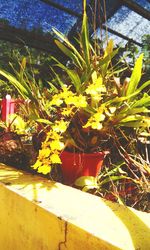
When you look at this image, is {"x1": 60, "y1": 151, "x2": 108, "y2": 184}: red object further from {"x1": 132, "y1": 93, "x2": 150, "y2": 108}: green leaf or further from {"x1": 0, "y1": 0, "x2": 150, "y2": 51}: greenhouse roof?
{"x1": 0, "y1": 0, "x2": 150, "y2": 51}: greenhouse roof

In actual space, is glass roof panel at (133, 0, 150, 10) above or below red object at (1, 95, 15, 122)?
above

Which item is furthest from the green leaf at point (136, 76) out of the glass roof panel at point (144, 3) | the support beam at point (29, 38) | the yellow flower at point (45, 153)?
the glass roof panel at point (144, 3)

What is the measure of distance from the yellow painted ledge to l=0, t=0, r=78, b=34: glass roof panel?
14.1 ft

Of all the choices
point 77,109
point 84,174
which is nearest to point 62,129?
point 77,109

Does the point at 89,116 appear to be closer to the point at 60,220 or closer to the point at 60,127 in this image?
the point at 60,127

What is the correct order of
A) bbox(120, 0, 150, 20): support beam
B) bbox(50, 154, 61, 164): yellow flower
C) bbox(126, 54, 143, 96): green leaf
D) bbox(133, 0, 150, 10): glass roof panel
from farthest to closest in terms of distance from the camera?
1. bbox(133, 0, 150, 10): glass roof panel
2. bbox(120, 0, 150, 20): support beam
3. bbox(126, 54, 143, 96): green leaf
4. bbox(50, 154, 61, 164): yellow flower

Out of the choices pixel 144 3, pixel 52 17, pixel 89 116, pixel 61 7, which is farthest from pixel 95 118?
pixel 144 3

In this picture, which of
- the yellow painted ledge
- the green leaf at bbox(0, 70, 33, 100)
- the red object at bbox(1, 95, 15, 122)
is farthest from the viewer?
the red object at bbox(1, 95, 15, 122)

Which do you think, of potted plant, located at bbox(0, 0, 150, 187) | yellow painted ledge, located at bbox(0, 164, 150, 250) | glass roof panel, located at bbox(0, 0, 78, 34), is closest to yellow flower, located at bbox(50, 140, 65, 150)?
potted plant, located at bbox(0, 0, 150, 187)

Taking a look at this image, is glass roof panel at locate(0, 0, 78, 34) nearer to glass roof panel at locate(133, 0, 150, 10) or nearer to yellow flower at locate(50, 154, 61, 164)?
glass roof panel at locate(133, 0, 150, 10)

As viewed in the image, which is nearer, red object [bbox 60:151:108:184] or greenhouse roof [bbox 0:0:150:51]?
red object [bbox 60:151:108:184]

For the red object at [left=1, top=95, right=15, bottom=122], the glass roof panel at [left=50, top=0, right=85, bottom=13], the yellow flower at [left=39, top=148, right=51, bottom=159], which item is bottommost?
the yellow flower at [left=39, top=148, right=51, bottom=159]

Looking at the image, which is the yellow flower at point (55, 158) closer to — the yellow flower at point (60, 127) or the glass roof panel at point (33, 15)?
the yellow flower at point (60, 127)

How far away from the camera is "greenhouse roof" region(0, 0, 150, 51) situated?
5051 millimetres
